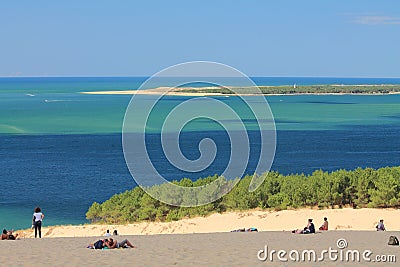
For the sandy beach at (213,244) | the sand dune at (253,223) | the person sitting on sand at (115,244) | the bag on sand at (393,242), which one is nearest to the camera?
the sandy beach at (213,244)

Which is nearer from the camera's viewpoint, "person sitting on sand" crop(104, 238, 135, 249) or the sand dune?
"person sitting on sand" crop(104, 238, 135, 249)

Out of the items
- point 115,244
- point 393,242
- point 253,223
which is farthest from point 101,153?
point 393,242

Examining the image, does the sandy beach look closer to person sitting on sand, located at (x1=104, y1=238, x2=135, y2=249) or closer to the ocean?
person sitting on sand, located at (x1=104, y1=238, x2=135, y2=249)

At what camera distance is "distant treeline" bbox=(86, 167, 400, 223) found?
28109 mm

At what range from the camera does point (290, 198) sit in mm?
28625

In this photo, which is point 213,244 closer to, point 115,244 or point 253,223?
point 115,244

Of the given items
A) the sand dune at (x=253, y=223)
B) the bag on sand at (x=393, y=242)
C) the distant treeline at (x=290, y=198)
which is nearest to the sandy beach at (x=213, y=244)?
the sand dune at (x=253, y=223)

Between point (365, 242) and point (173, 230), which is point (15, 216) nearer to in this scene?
point (173, 230)

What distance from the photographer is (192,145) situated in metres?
71.8

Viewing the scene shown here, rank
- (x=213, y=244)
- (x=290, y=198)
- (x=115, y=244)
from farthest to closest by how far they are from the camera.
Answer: (x=290, y=198)
(x=213, y=244)
(x=115, y=244)

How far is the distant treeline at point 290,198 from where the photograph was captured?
2811 cm

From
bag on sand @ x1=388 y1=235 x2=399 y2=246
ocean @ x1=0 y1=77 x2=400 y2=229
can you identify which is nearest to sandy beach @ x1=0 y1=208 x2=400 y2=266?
bag on sand @ x1=388 y1=235 x2=399 y2=246

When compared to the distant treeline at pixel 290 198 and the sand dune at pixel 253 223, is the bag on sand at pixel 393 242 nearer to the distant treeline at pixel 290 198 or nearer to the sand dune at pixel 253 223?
the sand dune at pixel 253 223

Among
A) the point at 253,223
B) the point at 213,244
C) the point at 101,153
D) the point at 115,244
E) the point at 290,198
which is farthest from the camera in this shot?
the point at 101,153
